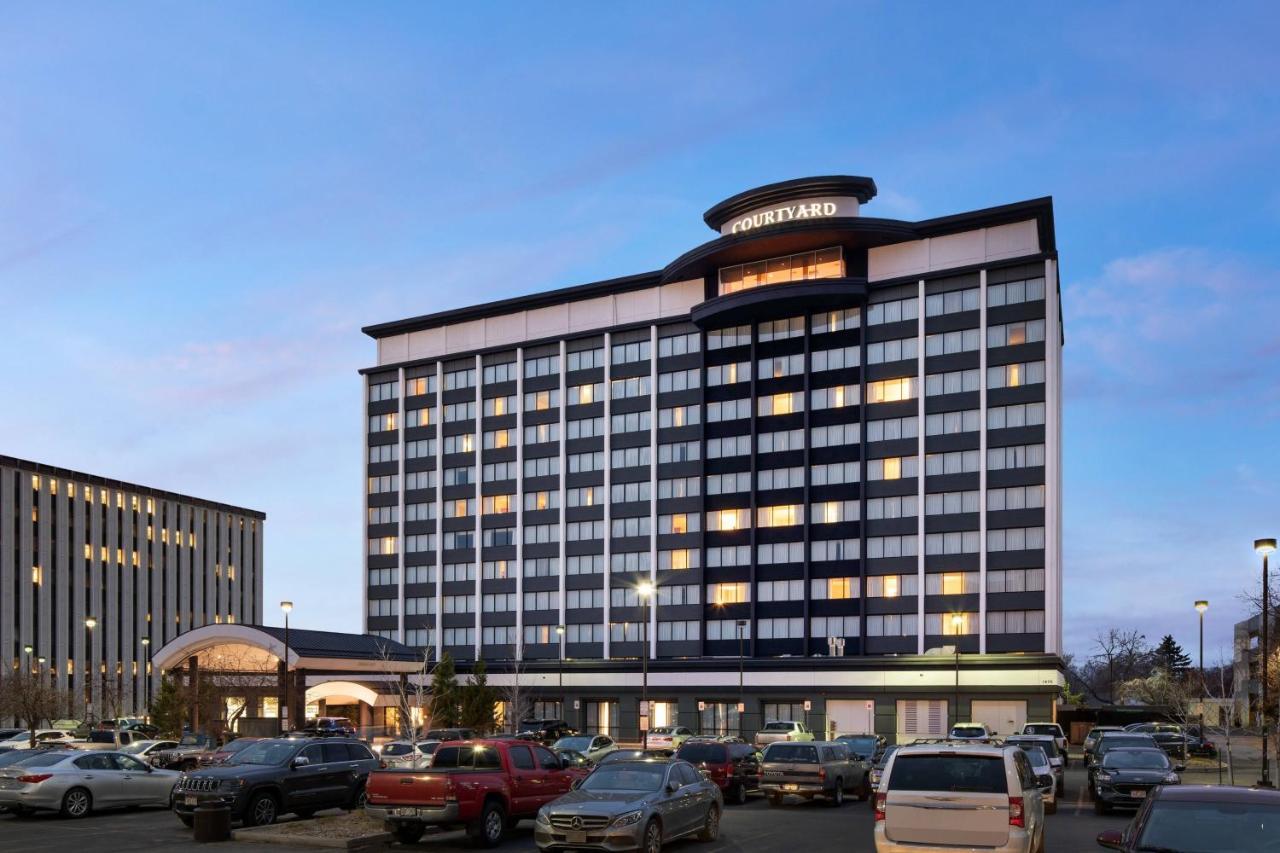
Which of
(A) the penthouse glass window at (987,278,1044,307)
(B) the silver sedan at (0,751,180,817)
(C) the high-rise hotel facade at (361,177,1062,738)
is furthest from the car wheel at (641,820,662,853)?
(A) the penthouse glass window at (987,278,1044,307)

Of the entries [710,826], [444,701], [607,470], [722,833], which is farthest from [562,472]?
[710,826]

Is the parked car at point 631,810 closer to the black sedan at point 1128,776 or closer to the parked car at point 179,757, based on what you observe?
the black sedan at point 1128,776

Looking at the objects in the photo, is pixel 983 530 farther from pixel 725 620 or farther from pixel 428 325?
pixel 428 325

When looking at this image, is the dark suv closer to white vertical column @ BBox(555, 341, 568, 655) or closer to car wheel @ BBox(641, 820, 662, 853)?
car wheel @ BBox(641, 820, 662, 853)

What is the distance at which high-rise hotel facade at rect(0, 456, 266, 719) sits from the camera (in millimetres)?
125125

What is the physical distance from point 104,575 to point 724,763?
400ft

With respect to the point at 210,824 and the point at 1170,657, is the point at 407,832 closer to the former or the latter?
the point at 210,824

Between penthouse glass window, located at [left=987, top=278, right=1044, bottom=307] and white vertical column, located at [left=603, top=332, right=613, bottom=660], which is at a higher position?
penthouse glass window, located at [left=987, top=278, right=1044, bottom=307]

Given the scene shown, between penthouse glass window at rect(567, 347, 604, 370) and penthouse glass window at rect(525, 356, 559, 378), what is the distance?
163 centimetres

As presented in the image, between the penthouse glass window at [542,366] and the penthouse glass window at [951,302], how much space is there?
34.9m

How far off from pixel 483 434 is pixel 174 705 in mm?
→ 49203

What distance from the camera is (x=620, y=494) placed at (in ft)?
342

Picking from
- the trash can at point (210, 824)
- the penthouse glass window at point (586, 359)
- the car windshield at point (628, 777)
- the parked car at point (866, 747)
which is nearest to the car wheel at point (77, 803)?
the trash can at point (210, 824)

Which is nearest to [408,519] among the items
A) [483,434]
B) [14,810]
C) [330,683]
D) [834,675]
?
[483,434]
